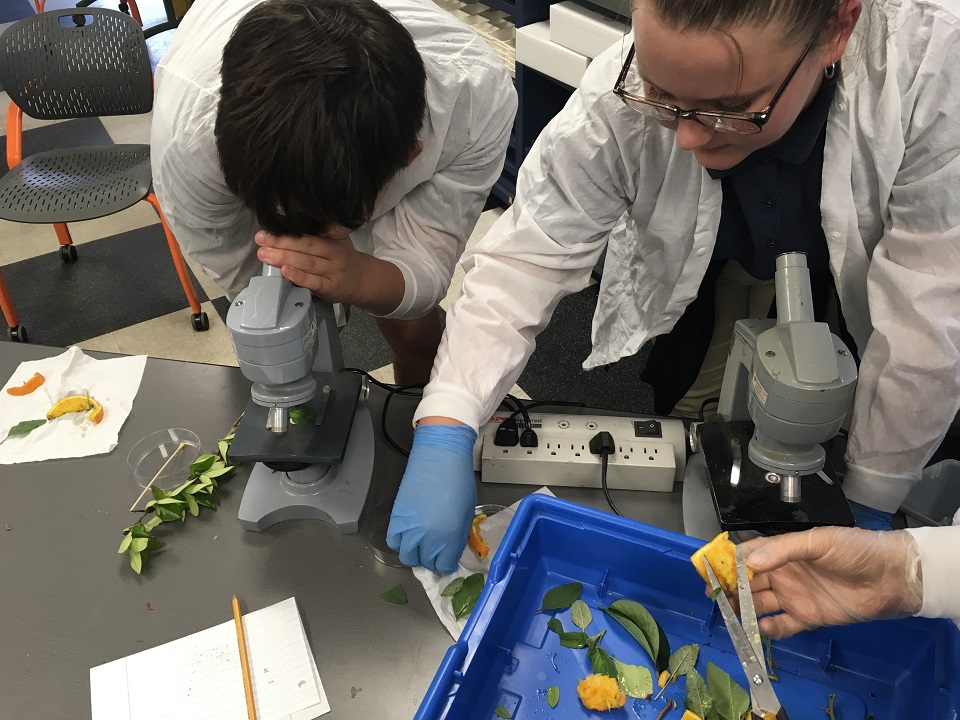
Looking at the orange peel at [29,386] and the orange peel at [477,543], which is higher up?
the orange peel at [477,543]

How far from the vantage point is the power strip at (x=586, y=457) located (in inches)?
39.5

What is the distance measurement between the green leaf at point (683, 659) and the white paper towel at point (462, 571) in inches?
8.9

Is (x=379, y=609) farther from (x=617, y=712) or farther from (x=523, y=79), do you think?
(x=523, y=79)

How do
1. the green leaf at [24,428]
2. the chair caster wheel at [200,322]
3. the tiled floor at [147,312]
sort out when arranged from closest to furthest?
1. the green leaf at [24,428]
2. the tiled floor at [147,312]
3. the chair caster wheel at [200,322]

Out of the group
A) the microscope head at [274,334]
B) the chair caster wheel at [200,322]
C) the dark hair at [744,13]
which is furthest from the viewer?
the chair caster wheel at [200,322]

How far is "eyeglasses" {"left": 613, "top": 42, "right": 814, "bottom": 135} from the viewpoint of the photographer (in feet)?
2.52

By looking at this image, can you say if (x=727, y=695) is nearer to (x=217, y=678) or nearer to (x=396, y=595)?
(x=396, y=595)

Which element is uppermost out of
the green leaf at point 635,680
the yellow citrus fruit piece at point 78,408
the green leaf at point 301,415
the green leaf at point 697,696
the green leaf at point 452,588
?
the green leaf at point 301,415

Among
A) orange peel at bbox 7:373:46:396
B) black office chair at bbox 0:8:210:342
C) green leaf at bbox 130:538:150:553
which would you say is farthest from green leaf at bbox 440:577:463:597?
black office chair at bbox 0:8:210:342

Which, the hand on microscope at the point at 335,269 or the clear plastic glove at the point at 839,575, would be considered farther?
the hand on microscope at the point at 335,269

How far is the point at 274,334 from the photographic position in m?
0.80

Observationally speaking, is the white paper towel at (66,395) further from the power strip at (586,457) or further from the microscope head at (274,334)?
the power strip at (586,457)

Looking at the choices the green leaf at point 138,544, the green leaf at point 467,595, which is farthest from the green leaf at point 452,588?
the green leaf at point 138,544

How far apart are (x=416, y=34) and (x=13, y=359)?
872 millimetres
